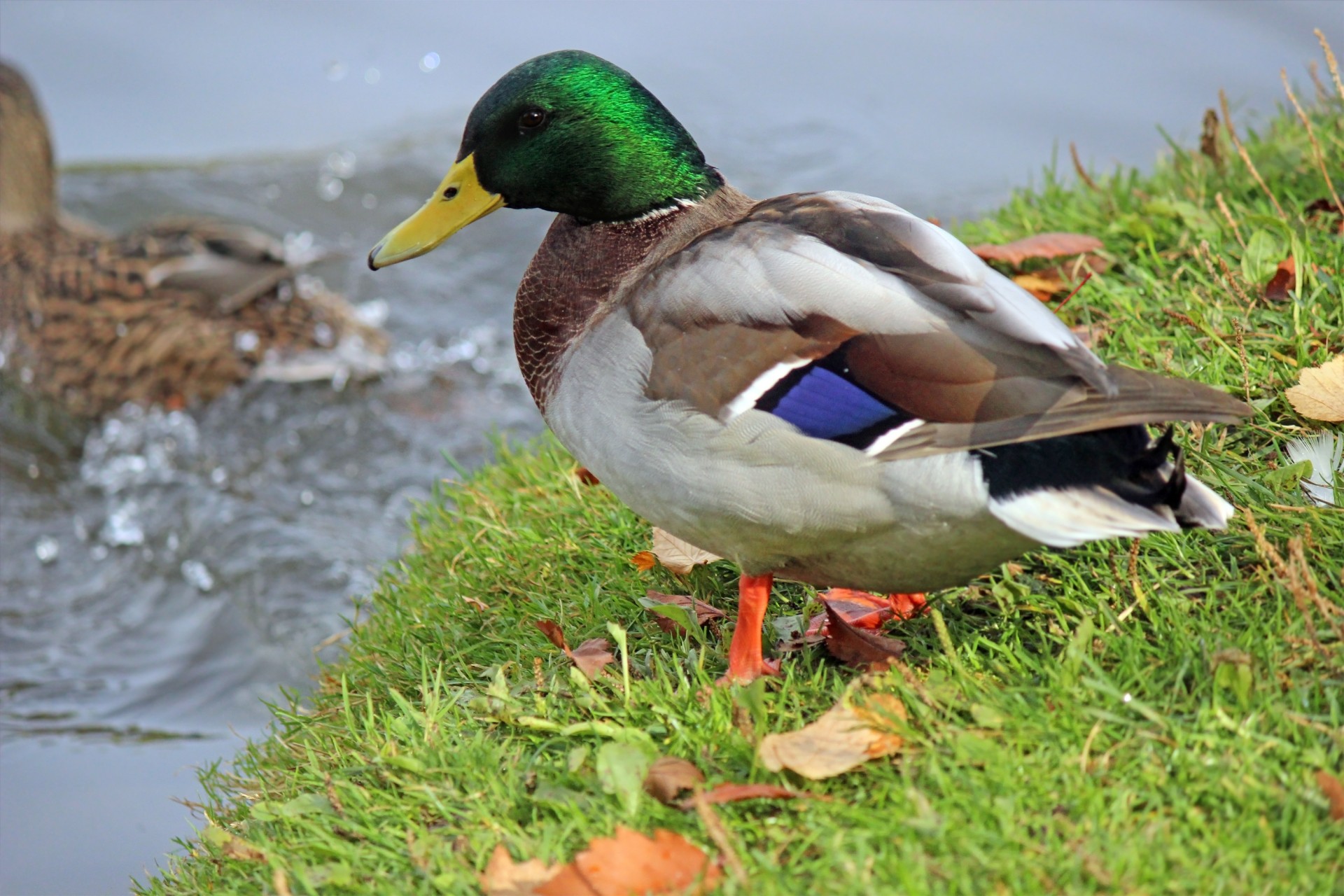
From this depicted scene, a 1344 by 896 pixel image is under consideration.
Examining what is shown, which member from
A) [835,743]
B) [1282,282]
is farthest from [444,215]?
[1282,282]

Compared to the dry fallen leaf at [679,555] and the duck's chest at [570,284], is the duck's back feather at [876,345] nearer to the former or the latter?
the duck's chest at [570,284]

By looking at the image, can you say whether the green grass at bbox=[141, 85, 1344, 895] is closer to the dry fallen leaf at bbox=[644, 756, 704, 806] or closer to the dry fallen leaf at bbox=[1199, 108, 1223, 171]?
the dry fallen leaf at bbox=[644, 756, 704, 806]

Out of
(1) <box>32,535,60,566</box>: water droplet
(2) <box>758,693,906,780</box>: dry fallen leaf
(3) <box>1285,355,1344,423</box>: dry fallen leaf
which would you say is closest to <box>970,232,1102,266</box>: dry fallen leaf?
(3) <box>1285,355,1344,423</box>: dry fallen leaf

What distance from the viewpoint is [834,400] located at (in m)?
2.27

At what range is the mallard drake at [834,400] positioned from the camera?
2.16 meters

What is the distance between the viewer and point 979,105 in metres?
7.32

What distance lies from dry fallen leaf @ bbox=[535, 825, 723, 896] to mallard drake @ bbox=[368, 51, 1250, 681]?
0.54 meters

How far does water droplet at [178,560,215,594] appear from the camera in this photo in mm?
4902

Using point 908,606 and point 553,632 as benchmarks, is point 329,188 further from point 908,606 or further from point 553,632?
point 908,606

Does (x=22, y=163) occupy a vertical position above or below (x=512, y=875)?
below

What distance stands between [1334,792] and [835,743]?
767mm

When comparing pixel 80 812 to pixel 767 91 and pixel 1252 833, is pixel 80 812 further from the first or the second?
pixel 767 91

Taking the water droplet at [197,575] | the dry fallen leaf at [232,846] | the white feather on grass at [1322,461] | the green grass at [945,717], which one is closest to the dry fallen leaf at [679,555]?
the green grass at [945,717]

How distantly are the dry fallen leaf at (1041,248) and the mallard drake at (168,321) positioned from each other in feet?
10.6
